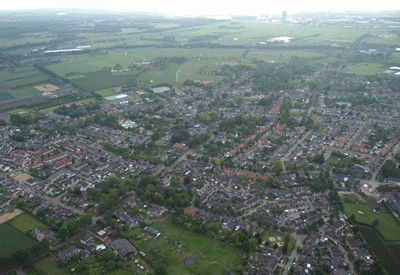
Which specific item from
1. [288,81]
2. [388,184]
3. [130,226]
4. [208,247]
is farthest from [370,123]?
[130,226]

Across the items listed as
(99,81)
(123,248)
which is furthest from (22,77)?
(123,248)

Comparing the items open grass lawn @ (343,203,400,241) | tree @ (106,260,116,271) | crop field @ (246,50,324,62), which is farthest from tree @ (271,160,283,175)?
crop field @ (246,50,324,62)

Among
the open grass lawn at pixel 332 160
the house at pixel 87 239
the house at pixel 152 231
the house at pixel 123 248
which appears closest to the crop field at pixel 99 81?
the house at pixel 87 239

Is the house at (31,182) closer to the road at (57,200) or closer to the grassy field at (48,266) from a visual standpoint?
the road at (57,200)

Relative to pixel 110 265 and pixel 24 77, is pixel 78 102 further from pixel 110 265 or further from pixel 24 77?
pixel 110 265

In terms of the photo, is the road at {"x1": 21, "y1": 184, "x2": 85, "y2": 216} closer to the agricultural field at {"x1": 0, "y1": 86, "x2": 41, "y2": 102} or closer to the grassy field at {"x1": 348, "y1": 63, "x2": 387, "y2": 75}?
the agricultural field at {"x1": 0, "y1": 86, "x2": 41, "y2": 102}

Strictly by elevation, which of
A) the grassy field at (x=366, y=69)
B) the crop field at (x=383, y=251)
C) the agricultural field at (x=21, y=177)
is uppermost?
the grassy field at (x=366, y=69)

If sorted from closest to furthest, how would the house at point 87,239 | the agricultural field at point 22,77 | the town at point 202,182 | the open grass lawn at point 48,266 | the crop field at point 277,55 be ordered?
the open grass lawn at point 48,266, the town at point 202,182, the house at point 87,239, the agricultural field at point 22,77, the crop field at point 277,55
